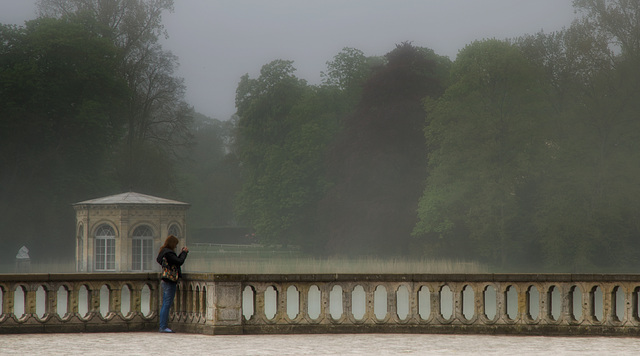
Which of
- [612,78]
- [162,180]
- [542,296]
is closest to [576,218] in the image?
[612,78]

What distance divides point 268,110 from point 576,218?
27309 mm

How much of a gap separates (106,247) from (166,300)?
33.4 meters

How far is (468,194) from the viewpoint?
1944 inches

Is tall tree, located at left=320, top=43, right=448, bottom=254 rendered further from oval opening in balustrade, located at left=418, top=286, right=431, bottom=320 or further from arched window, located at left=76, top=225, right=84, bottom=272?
oval opening in balustrade, located at left=418, top=286, right=431, bottom=320

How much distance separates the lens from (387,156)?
2185 inches

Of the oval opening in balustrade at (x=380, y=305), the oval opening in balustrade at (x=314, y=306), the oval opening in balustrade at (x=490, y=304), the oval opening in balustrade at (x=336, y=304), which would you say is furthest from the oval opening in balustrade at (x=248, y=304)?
the oval opening in balustrade at (x=490, y=304)

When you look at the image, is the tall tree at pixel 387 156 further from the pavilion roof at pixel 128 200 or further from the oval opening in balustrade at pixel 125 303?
the oval opening in balustrade at pixel 125 303

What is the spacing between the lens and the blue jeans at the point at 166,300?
13.3 meters

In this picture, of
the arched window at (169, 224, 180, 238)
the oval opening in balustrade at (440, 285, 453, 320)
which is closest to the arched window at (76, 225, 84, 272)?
the arched window at (169, 224, 180, 238)

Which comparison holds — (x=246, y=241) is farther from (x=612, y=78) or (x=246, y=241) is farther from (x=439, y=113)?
(x=612, y=78)

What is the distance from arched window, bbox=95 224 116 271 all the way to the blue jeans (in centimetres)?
3306

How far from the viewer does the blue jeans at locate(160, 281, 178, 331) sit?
1326 centimetres

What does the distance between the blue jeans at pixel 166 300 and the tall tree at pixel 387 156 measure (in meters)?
42.1

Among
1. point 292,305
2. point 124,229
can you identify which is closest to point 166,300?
point 292,305
